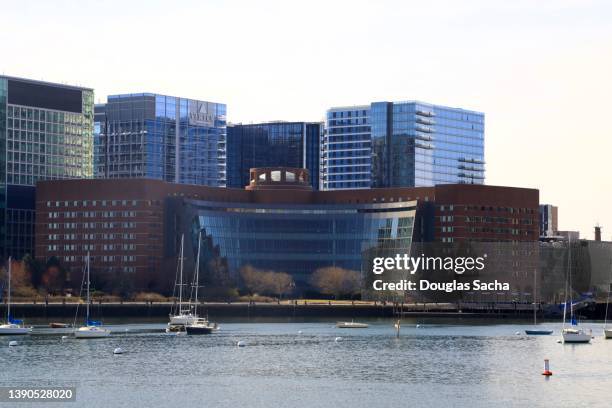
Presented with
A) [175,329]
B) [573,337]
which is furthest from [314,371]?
[175,329]

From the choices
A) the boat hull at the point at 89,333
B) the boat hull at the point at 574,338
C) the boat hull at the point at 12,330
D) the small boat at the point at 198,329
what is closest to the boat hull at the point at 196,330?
the small boat at the point at 198,329

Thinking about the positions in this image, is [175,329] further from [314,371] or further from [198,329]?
[314,371]

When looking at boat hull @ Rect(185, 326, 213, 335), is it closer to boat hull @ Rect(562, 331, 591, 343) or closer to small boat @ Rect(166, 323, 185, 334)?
small boat @ Rect(166, 323, 185, 334)

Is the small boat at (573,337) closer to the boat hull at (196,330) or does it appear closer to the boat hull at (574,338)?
the boat hull at (574,338)

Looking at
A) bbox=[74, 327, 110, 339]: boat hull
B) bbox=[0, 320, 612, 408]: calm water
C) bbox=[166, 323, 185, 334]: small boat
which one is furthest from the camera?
bbox=[166, 323, 185, 334]: small boat

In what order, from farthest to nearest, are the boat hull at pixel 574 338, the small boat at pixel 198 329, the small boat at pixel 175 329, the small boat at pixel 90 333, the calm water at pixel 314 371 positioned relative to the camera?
the small boat at pixel 175 329
the small boat at pixel 198 329
the small boat at pixel 90 333
the boat hull at pixel 574 338
the calm water at pixel 314 371

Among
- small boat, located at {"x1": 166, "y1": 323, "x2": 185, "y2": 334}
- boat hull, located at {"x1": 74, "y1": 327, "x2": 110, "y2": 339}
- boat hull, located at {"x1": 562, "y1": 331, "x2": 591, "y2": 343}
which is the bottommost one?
small boat, located at {"x1": 166, "y1": 323, "x2": 185, "y2": 334}

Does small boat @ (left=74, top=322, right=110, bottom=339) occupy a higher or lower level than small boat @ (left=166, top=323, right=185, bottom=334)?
higher

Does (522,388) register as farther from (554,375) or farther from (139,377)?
(139,377)

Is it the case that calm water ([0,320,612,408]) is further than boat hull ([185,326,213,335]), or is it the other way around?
boat hull ([185,326,213,335])

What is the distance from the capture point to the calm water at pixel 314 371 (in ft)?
355

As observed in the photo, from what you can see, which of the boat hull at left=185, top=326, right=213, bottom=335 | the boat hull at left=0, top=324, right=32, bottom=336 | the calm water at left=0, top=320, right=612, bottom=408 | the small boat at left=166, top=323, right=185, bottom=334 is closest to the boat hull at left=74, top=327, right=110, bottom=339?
the calm water at left=0, top=320, right=612, bottom=408

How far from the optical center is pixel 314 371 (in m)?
132

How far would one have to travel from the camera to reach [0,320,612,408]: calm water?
108 m
